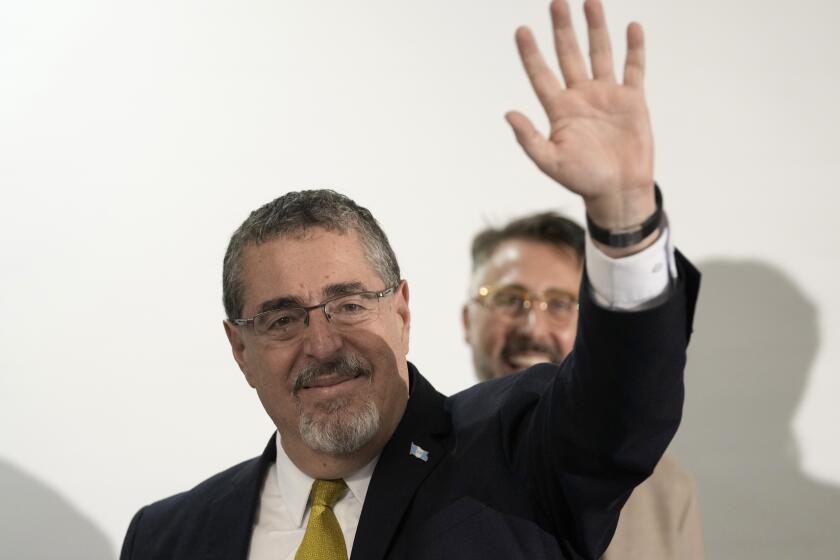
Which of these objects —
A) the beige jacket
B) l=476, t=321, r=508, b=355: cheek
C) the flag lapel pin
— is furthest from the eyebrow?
l=476, t=321, r=508, b=355: cheek

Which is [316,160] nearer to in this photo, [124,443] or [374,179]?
[374,179]

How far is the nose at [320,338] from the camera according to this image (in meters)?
1.88

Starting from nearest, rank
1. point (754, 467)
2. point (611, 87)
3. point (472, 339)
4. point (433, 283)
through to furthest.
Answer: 1. point (611, 87)
2. point (472, 339)
3. point (754, 467)
4. point (433, 283)

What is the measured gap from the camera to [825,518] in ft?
10.1

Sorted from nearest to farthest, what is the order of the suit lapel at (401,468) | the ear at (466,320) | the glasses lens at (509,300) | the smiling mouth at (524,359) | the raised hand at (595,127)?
1. the raised hand at (595,127)
2. the suit lapel at (401,468)
3. the smiling mouth at (524,359)
4. the glasses lens at (509,300)
5. the ear at (466,320)

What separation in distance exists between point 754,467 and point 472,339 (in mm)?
902

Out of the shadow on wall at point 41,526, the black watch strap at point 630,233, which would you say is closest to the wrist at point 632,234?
the black watch strap at point 630,233

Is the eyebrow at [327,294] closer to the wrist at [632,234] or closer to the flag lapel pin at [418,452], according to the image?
the flag lapel pin at [418,452]

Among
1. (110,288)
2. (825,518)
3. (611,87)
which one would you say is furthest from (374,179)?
(611,87)

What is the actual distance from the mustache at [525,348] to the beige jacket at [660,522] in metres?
0.43

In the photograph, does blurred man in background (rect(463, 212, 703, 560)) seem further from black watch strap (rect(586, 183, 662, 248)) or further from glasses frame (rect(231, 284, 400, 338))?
black watch strap (rect(586, 183, 662, 248))

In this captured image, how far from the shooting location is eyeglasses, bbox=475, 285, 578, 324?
276cm

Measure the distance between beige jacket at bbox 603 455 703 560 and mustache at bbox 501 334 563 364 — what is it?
0.43 metres

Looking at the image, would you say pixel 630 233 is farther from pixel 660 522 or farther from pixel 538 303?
pixel 538 303
